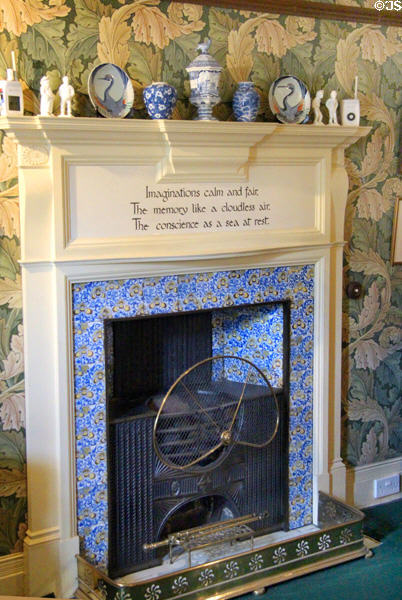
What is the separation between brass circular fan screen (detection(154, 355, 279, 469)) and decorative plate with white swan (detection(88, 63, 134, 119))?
97 cm

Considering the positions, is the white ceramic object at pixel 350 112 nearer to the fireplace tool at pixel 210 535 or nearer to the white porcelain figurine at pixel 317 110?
the white porcelain figurine at pixel 317 110

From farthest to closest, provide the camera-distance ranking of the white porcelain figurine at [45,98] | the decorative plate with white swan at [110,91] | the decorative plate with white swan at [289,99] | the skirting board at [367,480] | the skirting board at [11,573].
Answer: the skirting board at [367,480], the decorative plate with white swan at [289,99], the skirting board at [11,573], the decorative plate with white swan at [110,91], the white porcelain figurine at [45,98]

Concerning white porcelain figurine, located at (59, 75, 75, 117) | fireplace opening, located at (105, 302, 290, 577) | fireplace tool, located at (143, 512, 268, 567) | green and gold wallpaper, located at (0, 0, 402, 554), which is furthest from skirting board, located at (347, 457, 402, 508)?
white porcelain figurine, located at (59, 75, 75, 117)

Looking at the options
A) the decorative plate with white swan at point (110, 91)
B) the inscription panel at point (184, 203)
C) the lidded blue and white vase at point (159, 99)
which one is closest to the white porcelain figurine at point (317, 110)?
the inscription panel at point (184, 203)

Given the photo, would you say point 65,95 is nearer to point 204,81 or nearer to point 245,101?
point 204,81

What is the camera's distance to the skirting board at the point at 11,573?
9.57 ft

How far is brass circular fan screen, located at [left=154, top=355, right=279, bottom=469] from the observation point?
3.10 m

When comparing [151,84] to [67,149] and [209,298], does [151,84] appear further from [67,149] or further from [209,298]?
[209,298]

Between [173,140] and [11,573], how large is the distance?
63.7 inches

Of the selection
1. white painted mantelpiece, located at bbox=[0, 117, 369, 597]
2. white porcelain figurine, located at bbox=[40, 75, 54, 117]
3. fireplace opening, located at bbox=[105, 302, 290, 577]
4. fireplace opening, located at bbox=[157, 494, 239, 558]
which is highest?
white porcelain figurine, located at bbox=[40, 75, 54, 117]

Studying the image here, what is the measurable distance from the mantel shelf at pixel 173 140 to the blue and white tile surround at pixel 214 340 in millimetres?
396

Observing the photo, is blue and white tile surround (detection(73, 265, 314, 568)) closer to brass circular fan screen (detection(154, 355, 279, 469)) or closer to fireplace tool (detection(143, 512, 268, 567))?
brass circular fan screen (detection(154, 355, 279, 469))

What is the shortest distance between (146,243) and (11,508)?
1.04m

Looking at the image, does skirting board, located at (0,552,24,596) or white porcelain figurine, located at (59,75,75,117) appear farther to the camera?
skirting board, located at (0,552,24,596)
